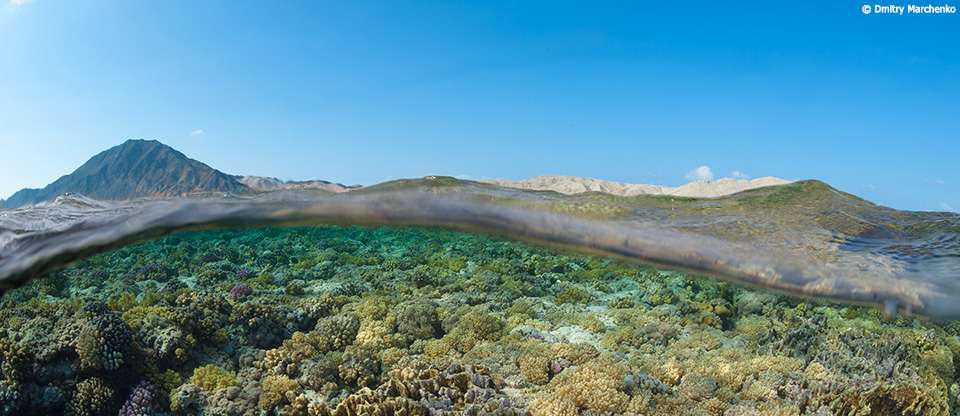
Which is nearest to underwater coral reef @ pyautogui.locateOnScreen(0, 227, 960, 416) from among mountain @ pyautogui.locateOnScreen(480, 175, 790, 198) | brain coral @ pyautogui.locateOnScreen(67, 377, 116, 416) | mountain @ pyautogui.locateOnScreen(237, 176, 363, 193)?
brain coral @ pyautogui.locateOnScreen(67, 377, 116, 416)

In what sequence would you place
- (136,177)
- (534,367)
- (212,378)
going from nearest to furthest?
(212,378)
(534,367)
(136,177)

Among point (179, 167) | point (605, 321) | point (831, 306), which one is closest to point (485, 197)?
point (605, 321)

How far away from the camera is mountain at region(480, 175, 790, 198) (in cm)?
1070

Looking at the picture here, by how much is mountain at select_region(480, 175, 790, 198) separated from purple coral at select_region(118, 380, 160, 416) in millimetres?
8059

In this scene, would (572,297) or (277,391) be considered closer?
(277,391)

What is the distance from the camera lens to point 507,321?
37.8ft

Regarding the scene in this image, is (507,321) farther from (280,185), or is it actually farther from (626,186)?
(280,185)

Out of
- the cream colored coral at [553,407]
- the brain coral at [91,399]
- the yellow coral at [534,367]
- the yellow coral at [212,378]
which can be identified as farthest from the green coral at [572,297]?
the brain coral at [91,399]

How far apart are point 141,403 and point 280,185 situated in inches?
212

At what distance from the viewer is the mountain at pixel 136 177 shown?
9.23 meters

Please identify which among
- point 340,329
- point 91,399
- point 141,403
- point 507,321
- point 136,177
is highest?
point 136,177

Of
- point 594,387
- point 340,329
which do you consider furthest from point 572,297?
point 340,329

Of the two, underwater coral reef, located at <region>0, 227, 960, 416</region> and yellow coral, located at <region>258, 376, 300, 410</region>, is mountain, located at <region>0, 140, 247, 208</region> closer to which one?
underwater coral reef, located at <region>0, 227, 960, 416</region>

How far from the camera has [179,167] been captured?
33.9 feet
